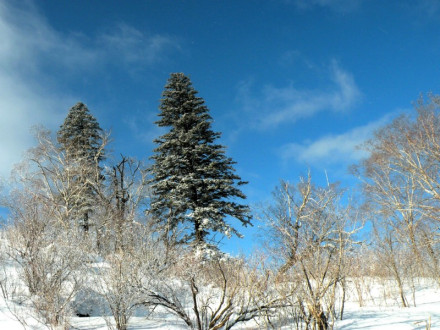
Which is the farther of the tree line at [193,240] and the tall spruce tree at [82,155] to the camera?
the tall spruce tree at [82,155]

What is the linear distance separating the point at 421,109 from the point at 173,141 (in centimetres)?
1396

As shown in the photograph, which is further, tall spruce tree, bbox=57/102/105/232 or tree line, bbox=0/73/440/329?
tall spruce tree, bbox=57/102/105/232

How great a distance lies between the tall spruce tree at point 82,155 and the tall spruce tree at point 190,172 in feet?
16.5

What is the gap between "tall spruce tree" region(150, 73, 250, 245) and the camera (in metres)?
19.5

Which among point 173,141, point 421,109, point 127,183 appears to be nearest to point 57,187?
point 127,183

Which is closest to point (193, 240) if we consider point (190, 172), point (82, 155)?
point (190, 172)

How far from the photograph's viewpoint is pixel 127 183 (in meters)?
25.0

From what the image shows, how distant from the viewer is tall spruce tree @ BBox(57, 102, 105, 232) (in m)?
23.2

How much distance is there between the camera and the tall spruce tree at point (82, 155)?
76.3 feet

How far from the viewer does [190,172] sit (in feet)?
70.0

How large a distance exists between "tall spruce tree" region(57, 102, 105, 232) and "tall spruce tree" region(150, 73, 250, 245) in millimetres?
5014

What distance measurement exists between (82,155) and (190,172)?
35.0ft

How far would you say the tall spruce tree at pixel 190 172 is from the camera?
1945 cm

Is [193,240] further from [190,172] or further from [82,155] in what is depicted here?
[82,155]
